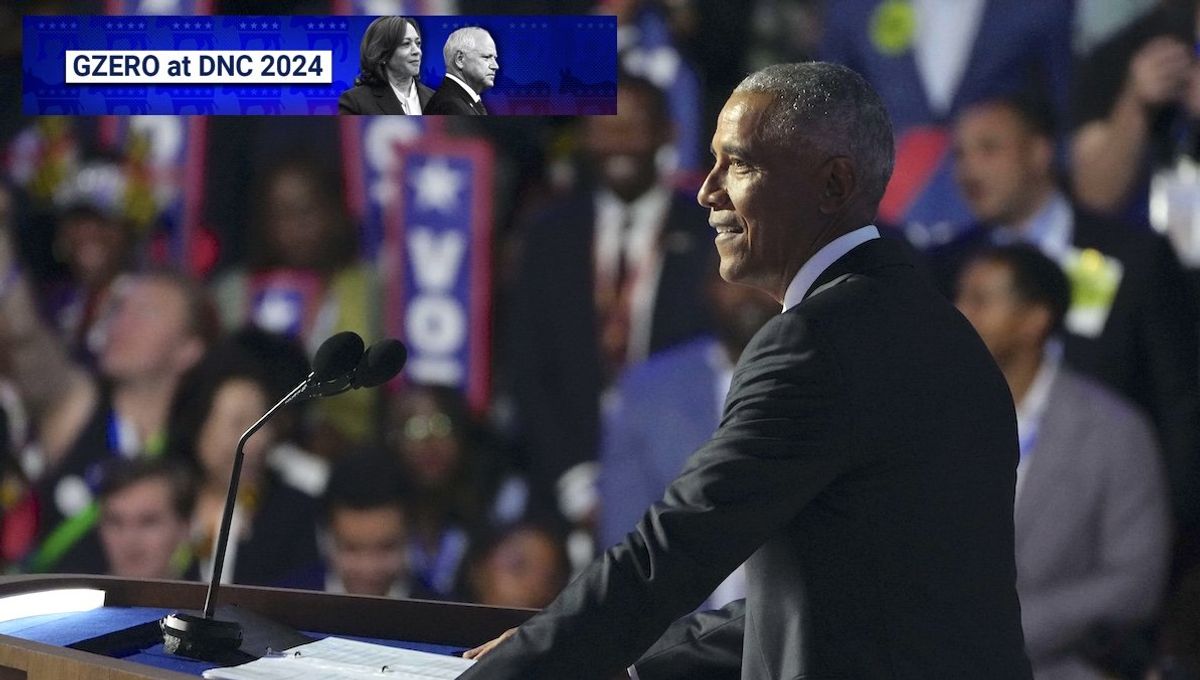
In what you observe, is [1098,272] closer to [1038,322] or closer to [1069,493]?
[1038,322]

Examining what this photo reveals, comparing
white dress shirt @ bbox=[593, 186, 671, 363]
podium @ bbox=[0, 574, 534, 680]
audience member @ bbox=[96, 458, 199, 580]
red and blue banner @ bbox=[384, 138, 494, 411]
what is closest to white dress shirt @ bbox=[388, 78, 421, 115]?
red and blue banner @ bbox=[384, 138, 494, 411]

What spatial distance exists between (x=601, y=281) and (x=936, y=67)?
45.6 inches

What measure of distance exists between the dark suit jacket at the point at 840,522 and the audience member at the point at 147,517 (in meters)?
3.67

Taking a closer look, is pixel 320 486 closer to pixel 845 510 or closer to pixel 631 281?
pixel 631 281

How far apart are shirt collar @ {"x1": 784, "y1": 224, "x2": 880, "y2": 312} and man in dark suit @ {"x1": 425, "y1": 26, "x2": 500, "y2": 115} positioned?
3.06 metres

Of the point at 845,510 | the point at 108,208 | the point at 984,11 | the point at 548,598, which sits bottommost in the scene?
the point at 548,598

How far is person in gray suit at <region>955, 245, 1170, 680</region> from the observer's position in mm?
3617

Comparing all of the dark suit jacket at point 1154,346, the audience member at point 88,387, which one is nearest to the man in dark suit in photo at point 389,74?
the audience member at point 88,387

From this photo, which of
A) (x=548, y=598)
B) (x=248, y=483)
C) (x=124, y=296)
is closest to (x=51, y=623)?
(x=548, y=598)

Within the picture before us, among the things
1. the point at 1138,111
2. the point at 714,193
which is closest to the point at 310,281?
the point at 1138,111

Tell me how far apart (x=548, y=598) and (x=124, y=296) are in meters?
1.90

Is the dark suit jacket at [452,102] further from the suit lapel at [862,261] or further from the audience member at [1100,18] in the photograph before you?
the suit lapel at [862,261]

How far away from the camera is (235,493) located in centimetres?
182

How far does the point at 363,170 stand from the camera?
4504 millimetres
